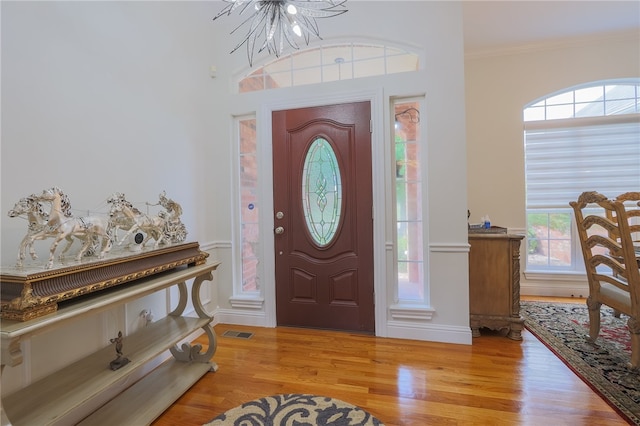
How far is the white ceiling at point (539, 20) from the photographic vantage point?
9.43ft

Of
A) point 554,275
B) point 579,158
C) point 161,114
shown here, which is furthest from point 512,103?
point 161,114

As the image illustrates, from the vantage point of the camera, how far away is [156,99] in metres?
2.27

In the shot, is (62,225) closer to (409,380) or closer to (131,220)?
(131,220)

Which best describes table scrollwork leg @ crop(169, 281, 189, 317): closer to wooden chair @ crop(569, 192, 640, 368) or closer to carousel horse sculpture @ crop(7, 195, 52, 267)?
carousel horse sculpture @ crop(7, 195, 52, 267)

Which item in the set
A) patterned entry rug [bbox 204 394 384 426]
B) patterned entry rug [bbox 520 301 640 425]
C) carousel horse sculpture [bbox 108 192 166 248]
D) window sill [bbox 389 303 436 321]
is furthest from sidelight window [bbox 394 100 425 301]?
carousel horse sculpture [bbox 108 192 166 248]

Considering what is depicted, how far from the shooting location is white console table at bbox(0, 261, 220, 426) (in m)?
1.14

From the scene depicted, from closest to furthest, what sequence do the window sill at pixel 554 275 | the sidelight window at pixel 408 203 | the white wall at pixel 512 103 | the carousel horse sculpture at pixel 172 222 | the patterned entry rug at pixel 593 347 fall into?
the patterned entry rug at pixel 593 347, the carousel horse sculpture at pixel 172 222, the sidelight window at pixel 408 203, the white wall at pixel 512 103, the window sill at pixel 554 275

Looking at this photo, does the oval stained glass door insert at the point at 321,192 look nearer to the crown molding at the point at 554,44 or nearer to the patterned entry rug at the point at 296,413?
the patterned entry rug at the point at 296,413

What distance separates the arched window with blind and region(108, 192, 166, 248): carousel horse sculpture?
4.13 metres

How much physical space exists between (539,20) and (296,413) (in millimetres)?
4182

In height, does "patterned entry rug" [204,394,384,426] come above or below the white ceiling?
below

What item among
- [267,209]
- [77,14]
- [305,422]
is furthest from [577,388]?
[77,14]

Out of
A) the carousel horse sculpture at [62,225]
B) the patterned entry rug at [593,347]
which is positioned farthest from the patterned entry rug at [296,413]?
the patterned entry rug at [593,347]

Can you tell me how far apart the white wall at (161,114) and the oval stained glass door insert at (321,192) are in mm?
473
